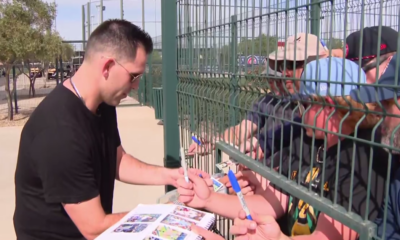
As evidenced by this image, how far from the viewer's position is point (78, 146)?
2107 millimetres

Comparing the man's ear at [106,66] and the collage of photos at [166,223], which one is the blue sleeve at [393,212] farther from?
the man's ear at [106,66]

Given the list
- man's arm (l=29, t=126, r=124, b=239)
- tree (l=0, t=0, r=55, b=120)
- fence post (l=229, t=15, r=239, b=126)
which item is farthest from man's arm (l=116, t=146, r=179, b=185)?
tree (l=0, t=0, r=55, b=120)

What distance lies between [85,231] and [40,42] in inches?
485

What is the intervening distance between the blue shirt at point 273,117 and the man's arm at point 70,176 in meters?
0.92

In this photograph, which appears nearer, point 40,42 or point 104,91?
point 104,91

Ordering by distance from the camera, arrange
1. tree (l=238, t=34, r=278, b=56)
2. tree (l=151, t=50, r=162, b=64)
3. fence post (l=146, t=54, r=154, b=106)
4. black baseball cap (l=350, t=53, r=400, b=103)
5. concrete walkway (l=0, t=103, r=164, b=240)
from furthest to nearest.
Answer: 1. fence post (l=146, t=54, r=154, b=106)
2. tree (l=151, t=50, r=162, b=64)
3. concrete walkway (l=0, t=103, r=164, b=240)
4. tree (l=238, t=34, r=278, b=56)
5. black baseball cap (l=350, t=53, r=400, b=103)

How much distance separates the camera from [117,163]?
9.53 feet

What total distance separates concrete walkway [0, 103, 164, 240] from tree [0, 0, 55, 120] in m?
2.24

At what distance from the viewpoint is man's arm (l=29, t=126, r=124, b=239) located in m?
2.05

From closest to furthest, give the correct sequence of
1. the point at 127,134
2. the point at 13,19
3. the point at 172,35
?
the point at 172,35 → the point at 127,134 → the point at 13,19

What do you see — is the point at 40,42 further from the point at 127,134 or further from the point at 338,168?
the point at 338,168

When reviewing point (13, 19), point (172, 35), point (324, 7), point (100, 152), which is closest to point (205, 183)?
point (100, 152)

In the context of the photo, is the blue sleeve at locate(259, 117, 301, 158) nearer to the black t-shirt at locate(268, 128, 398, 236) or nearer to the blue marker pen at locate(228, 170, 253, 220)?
the black t-shirt at locate(268, 128, 398, 236)

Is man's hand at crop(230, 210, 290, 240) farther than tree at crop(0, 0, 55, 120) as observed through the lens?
No
